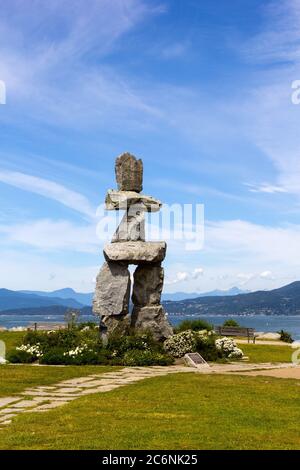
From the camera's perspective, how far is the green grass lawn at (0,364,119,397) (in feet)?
48.2

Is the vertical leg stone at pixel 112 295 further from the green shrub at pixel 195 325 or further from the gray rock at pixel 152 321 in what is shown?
the green shrub at pixel 195 325

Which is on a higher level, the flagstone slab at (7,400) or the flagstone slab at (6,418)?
the flagstone slab at (7,400)

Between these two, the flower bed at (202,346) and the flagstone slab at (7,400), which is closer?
the flagstone slab at (7,400)

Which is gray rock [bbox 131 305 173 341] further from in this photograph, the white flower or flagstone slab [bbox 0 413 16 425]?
flagstone slab [bbox 0 413 16 425]

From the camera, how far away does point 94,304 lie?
22531 millimetres

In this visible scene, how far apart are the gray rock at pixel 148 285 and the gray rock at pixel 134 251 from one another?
78 cm

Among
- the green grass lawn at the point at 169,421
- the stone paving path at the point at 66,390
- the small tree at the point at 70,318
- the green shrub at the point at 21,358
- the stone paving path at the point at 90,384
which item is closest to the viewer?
the green grass lawn at the point at 169,421

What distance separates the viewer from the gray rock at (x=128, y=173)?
23.4 metres

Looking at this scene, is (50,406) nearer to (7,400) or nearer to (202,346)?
(7,400)

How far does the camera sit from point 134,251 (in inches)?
869

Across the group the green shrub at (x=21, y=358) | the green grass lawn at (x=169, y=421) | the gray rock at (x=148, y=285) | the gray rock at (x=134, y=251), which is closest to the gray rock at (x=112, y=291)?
the gray rock at (x=134, y=251)

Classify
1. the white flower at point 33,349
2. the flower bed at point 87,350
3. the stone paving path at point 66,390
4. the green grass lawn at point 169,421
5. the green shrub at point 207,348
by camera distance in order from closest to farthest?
the green grass lawn at point 169,421 → the stone paving path at point 66,390 → the flower bed at point 87,350 → the white flower at point 33,349 → the green shrub at point 207,348
